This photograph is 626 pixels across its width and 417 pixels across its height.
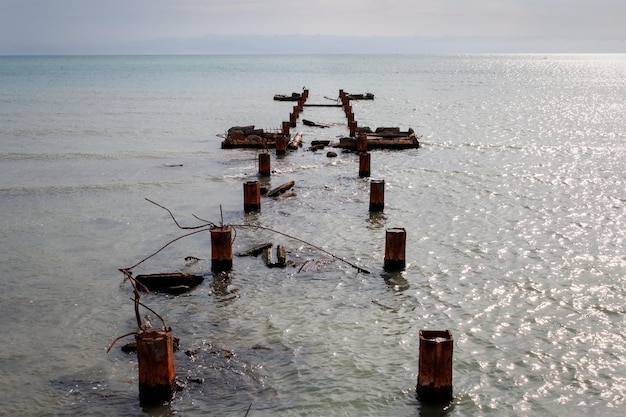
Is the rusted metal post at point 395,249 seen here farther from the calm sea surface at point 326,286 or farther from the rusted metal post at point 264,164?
the rusted metal post at point 264,164

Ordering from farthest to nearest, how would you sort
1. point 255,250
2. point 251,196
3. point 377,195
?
point 377,195, point 251,196, point 255,250

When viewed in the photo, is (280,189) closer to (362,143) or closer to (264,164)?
(264,164)

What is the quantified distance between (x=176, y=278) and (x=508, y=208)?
8.74 meters

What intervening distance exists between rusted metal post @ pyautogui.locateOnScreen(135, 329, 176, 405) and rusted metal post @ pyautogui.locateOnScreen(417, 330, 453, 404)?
2.70 meters

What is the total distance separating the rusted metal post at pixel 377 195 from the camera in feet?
47.3

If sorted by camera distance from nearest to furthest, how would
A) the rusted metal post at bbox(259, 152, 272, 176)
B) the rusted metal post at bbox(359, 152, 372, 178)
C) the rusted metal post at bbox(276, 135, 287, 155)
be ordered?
the rusted metal post at bbox(359, 152, 372, 178) < the rusted metal post at bbox(259, 152, 272, 176) < the rusted metal post at bbox(276, 135, 287, 155)

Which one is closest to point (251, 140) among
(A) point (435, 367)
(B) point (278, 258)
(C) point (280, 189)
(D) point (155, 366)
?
(C) point (280, 189)

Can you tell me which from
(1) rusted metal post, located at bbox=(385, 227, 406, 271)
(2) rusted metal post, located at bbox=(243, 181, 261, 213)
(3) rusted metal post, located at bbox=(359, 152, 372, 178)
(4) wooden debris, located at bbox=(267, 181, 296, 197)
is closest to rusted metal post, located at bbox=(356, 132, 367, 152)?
(3) rusted metal post, located at bbox=(359, 152, 372, 178)

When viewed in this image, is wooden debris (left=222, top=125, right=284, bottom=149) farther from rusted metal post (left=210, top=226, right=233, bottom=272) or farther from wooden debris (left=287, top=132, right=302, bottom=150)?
rusted metal post (left=210, top=226, right=233, bottom=272)

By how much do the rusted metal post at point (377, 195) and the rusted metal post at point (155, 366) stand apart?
8365 millimetres

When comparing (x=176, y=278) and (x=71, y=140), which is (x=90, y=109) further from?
(x=176, y=278)

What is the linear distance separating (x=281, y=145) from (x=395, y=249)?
12.6 m

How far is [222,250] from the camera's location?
10758 mm

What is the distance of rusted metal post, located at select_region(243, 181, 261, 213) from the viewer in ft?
47.2
